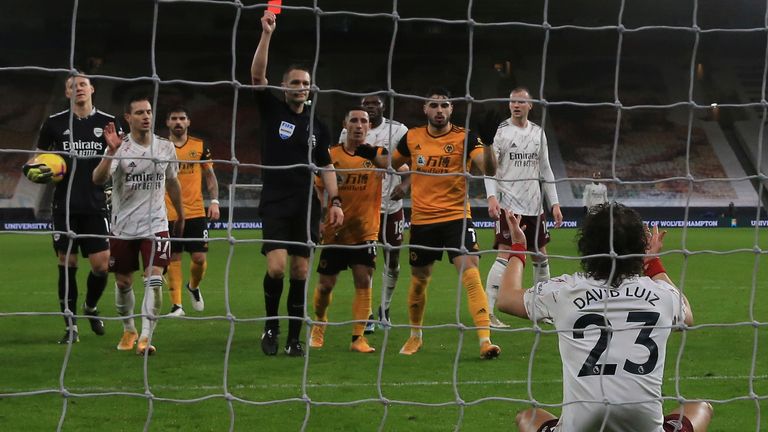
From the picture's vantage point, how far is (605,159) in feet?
106

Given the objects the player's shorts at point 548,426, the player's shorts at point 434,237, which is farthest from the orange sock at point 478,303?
the player's shorts at point 548,426

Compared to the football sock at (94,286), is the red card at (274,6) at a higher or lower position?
higher

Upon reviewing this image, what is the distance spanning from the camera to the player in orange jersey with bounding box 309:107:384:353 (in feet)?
24.9

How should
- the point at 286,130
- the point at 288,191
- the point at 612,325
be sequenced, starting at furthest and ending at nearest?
the point at 288,191 → the point at 286,130 → the point at 612,325

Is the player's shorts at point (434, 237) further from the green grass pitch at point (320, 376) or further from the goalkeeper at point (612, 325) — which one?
the goalkeeper at point (612, 325)

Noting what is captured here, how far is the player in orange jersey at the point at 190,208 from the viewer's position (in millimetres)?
9273

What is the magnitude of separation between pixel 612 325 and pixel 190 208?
689 cm

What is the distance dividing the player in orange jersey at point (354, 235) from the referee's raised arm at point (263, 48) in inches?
79.6

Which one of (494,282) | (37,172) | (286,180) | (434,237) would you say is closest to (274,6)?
(37,172)

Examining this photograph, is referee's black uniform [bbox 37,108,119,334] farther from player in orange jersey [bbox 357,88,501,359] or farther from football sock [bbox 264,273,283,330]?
player in orange jersey [bbox 357,88,501,359]

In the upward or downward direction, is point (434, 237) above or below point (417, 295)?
above

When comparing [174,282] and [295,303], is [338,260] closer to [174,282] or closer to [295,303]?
[295,303]

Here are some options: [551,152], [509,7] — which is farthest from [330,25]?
[551,152]

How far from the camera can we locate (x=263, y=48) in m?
5.04
